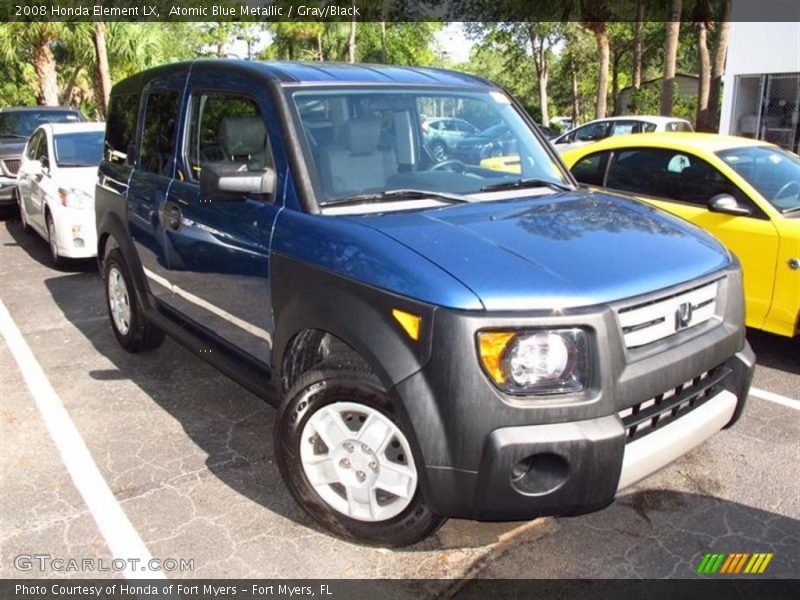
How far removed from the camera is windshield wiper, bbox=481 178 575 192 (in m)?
3.50

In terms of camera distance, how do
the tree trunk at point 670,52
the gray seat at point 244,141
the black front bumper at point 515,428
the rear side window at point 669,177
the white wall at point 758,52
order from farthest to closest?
1. the tree trunk at point 670,52
2. the white wall at point 758,52
3. the rear side window at point 669,177
4. the gray seat at point 244,141
5. the black front bumper at point 515,428

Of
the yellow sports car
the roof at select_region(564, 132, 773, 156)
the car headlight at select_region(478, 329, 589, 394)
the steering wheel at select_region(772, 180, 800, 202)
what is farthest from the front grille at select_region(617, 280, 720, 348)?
the roof at select_region(564, 132, 773, 156)

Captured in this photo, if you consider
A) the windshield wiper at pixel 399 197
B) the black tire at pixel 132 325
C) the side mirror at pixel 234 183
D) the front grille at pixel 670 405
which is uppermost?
the side mirror at pixel 234 183

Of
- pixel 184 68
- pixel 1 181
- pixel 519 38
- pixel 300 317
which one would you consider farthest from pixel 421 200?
pixel 519 38

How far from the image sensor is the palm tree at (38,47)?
1833 centimetres

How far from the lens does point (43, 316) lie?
6.41 m

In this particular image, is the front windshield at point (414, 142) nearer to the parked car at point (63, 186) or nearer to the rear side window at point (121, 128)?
the rear side window at point (121, 128)

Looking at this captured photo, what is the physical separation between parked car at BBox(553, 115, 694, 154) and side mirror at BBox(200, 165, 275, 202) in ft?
36.9

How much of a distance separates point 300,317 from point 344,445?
0.56 meters

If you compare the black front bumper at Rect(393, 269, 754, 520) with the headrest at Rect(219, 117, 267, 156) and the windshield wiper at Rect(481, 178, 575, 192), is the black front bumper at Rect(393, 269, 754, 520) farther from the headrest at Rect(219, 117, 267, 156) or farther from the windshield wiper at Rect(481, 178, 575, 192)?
the headrest at Rect(219, 117, 267, 156)

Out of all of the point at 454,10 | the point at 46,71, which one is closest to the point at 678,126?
the point at 46,71

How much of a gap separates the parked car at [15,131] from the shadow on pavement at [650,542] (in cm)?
1085

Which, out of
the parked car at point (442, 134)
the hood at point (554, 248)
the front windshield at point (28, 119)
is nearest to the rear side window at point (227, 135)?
the hood at point (554, 248)

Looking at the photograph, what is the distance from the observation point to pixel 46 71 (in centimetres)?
2009
